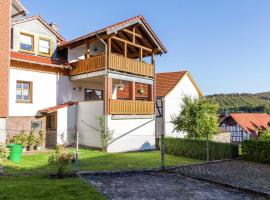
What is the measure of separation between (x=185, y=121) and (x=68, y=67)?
33.8ft

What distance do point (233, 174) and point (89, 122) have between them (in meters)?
11.5

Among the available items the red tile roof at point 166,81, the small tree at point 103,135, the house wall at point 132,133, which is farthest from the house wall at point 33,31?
the red tile roof at point 166,81

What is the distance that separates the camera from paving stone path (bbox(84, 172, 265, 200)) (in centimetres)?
853

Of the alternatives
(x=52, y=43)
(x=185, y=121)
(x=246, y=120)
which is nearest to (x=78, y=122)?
(x=52, y=43)

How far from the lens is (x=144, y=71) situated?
23.0 m

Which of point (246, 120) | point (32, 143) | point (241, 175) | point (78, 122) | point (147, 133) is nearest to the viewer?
point (241, 175)

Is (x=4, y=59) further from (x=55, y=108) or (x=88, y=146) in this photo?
(x=88, y=146)

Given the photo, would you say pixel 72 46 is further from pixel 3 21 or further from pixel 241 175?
pixel 241 175

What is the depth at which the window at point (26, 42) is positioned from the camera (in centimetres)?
1988

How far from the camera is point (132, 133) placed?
21547 mm

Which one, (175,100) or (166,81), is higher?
(166,81)

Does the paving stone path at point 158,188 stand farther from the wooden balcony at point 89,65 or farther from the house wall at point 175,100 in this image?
the house wall at point 175,100

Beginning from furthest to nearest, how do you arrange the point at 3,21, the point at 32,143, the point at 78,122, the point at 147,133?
the point at 147,133, the point at 78,122, the point at 32,143, the point at 3,21

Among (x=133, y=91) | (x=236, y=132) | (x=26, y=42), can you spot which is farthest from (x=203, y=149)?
(x=236, y=132)
